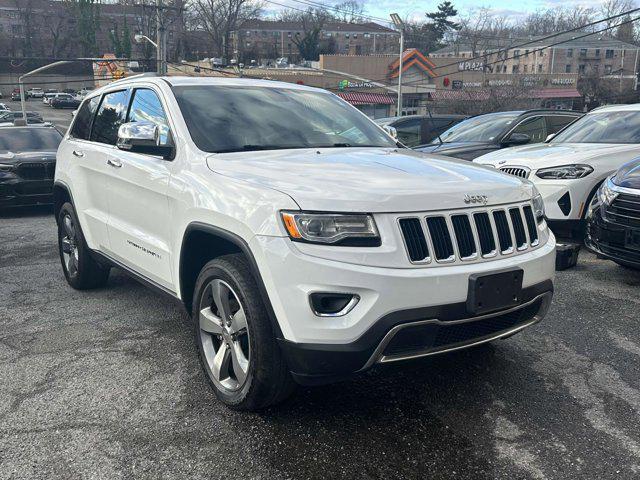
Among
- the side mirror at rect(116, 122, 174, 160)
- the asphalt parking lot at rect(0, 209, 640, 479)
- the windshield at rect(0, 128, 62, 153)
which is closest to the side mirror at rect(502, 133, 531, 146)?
the asphalt parking lot at rect(0, 209, 640, 479)

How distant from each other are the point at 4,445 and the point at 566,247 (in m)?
4.78

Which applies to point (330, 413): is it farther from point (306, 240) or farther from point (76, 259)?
point (76, 259)

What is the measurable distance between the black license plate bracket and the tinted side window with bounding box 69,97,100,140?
3774 millimetres

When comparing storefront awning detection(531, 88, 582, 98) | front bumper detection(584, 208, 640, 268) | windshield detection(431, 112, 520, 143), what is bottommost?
front bumper detection(584, 208, 640, 268)

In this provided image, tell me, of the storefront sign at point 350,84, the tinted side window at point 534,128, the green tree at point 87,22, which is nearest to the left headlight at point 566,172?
the tinted side window at point 534,128

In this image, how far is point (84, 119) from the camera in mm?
5277

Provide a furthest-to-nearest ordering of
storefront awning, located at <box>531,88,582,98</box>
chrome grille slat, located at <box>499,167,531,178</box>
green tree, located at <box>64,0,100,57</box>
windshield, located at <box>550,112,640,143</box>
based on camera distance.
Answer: green tree, located at <box>64,0,100,57</box> < storefront awning, located at <box>531,88,582,98</box> < windshield, located at <box>550,112,640,143</box> < chrome grille slat, located at <box>499,167,531,178</box>

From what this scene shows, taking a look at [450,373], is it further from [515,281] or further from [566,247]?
[566,247]

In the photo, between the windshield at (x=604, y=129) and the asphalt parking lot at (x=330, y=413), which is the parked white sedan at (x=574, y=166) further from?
the asphalt parking lot at (x=330, y=413)

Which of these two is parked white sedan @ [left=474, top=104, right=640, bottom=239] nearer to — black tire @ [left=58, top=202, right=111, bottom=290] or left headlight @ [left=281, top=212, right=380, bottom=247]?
left headlight @ [left=281, top=212, right=380, bottom=247]

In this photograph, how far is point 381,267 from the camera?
2.56 meters

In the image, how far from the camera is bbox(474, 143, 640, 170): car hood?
641 cm

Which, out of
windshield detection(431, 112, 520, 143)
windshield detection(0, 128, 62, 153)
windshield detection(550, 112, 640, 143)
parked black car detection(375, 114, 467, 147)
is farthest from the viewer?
parked black car detection(375, 114, 467, 147)

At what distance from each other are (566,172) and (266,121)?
3.90 metres
